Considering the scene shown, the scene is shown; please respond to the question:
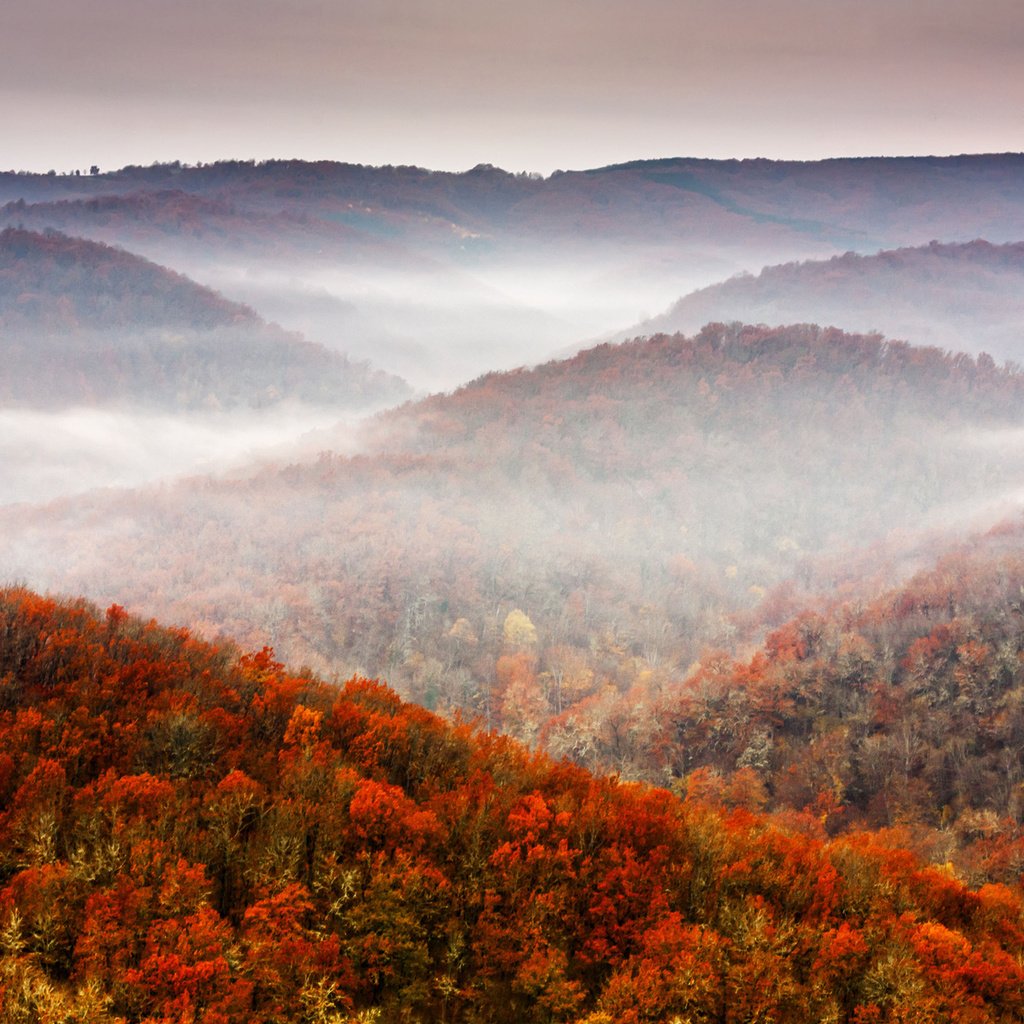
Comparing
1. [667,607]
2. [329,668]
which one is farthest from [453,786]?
[667,607]

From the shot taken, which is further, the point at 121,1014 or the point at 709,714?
the point at 709,714

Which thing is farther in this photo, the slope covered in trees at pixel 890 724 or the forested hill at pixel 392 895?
the slope covered in trees at pixel 890 724

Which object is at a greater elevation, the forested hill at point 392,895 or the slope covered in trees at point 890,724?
the forested hill at point 392,895

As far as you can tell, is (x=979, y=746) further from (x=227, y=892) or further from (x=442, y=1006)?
(x=227, y=892)

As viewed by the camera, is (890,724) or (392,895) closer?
(392,895)

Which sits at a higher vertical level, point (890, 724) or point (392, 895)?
point (392, 895)

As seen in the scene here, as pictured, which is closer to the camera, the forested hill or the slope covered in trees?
the forested hill

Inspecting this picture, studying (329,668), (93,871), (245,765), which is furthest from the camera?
(329,668)

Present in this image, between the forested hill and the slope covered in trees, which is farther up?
the forested hill
